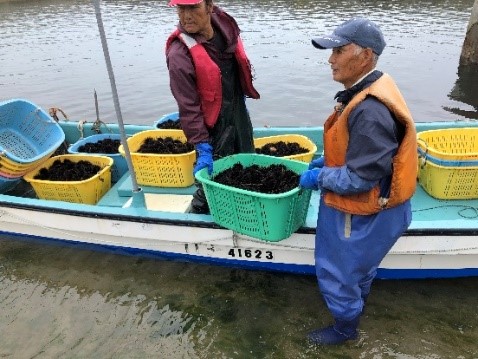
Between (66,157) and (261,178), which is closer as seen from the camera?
(261,178)

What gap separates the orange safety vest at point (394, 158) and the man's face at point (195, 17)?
4.30 feet

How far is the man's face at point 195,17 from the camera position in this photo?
3277 millimetres

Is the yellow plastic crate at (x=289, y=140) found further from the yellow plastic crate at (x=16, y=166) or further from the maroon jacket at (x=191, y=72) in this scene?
the yellow plastic crate at (x=16, y=166)

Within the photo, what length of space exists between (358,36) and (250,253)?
7.26ft

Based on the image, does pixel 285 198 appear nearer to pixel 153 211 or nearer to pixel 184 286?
pixel 153 211

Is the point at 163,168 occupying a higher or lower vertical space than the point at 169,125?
lower

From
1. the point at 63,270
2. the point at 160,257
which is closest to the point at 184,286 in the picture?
the point at 160,257

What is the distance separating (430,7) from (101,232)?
909 inches

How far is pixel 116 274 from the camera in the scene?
4.69m

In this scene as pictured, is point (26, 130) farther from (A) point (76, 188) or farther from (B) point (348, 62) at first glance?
(B) point (348, 62)

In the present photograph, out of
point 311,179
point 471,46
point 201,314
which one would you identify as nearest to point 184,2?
point 311,179

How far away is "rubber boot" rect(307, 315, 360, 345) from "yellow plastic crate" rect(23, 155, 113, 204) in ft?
8.82

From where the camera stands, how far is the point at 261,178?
363 centimetres

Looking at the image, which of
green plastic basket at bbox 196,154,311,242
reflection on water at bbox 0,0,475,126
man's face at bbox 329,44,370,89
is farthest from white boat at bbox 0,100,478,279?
reflection on water at bbox 0,0,475,126
